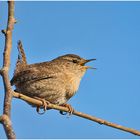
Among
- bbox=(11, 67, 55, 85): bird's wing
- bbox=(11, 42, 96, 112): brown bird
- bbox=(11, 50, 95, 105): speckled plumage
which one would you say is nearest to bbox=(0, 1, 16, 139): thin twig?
bbox=(11, 42, 96, 112): brown bird

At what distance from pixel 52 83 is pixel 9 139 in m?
4.26

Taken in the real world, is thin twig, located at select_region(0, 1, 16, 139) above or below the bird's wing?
above

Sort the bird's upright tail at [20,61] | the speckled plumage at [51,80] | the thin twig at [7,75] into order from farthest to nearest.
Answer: the bird's upright tail at [20,61]
the speckled plumage at [51,80]
the thin twig at [7,75]

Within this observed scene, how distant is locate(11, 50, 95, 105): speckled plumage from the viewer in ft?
17.6

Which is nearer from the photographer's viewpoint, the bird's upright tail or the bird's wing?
the bird's wing

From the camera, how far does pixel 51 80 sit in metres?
5.59

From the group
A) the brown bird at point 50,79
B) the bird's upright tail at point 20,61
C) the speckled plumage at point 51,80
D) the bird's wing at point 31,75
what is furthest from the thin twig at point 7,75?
the bird's upright tail at point 20,61

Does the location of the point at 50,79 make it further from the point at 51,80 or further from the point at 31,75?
the point at 31,75

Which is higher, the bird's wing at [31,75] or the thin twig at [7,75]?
the thin twig at [7,75]

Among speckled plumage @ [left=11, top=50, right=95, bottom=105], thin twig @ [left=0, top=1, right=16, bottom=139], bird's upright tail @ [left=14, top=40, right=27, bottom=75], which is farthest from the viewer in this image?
bird's upright tail @ [left=14, top=40, right=27, bottom=75]

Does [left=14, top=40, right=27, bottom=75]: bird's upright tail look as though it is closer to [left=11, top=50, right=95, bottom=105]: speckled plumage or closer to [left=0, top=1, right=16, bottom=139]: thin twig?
[left=11, top=50, right=95, bottom=105]: speckled plumage

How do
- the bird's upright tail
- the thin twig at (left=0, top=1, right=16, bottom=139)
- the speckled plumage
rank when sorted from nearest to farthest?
the thin twig at (left=0, top=1, right=16, bottom=139) < the speckled plumage < the bird's upright tail

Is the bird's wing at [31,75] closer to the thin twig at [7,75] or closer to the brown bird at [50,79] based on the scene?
the brown bird at [50,79]

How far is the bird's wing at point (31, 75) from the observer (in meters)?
5.44
